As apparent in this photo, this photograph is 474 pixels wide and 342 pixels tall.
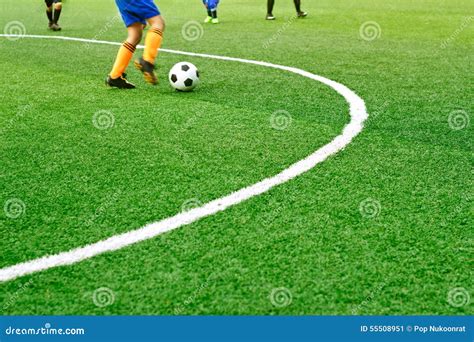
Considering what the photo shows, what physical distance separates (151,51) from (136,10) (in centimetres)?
46

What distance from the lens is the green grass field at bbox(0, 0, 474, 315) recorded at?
7.60 feet

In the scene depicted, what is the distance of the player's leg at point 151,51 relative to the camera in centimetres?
575

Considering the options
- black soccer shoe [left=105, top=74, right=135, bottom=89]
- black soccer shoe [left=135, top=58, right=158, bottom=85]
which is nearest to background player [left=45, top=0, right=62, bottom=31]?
black soccer shoe [left=105, top=74, right=135, bottom=89]

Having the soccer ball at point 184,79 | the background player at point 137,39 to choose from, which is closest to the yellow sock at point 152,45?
the background player at point 137,39

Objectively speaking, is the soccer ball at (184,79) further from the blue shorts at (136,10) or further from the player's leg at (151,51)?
the blue shorts at (136,10)

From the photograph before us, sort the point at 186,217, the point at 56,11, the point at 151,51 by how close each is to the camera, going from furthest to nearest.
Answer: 1. the point at 56,11
2. the point at 151,51
3. the point at 186,217

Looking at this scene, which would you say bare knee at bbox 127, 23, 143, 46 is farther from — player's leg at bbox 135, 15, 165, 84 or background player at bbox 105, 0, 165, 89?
player's leg at bbox 135, 15, 165, 84

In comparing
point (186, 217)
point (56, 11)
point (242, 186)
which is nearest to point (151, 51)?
point (242, 186)

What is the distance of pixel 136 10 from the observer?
5.86 meters

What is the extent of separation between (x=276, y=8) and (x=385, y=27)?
6285 mm

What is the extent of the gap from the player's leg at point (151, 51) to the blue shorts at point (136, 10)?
0.07 m

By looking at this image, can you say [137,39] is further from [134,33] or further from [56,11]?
[56,11]

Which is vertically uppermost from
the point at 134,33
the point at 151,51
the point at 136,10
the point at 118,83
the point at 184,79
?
the point at 136,10

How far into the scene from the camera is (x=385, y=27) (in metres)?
11.4
